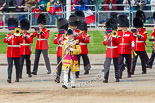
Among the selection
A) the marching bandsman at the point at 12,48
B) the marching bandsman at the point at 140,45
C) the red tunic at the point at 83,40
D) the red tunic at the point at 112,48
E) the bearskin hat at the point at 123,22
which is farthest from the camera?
the marching bandsman at the point at 140,45

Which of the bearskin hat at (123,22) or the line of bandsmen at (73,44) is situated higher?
the bearskin hat at (123,22)

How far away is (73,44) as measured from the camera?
13.6m

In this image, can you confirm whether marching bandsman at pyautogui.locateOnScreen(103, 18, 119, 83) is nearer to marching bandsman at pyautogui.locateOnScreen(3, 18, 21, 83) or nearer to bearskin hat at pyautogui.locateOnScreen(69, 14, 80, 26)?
bearskin hat at pyautogui.locateOnScreen(69, 14, 80, 26)

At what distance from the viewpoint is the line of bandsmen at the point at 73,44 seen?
539 inches

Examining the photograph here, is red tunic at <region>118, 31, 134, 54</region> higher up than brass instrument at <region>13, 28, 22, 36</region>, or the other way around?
brass instrument at <region>13, 28, 22, 36</region>

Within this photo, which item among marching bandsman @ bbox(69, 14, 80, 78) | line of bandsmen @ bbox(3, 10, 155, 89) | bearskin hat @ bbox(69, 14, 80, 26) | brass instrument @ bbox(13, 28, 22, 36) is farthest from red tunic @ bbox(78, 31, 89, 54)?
brass instrument @ bbox(13, 28, 22, 36)

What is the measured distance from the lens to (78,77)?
638 inches

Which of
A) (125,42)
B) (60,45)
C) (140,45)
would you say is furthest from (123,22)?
(60,45)

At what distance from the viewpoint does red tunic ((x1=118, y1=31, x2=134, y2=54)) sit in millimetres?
15914

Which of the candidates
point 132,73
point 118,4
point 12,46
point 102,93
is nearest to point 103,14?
point 118,4

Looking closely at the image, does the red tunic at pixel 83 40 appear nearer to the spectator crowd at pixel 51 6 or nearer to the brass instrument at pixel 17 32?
the brass instrument at pixel 17 32

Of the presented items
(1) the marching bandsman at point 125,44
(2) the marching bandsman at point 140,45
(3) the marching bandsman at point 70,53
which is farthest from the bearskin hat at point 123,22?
(3) the marching bandsman at point 70,53

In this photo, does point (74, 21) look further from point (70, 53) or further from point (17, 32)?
point (70, 53)

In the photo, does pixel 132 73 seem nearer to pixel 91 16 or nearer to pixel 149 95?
pixel 149 95
